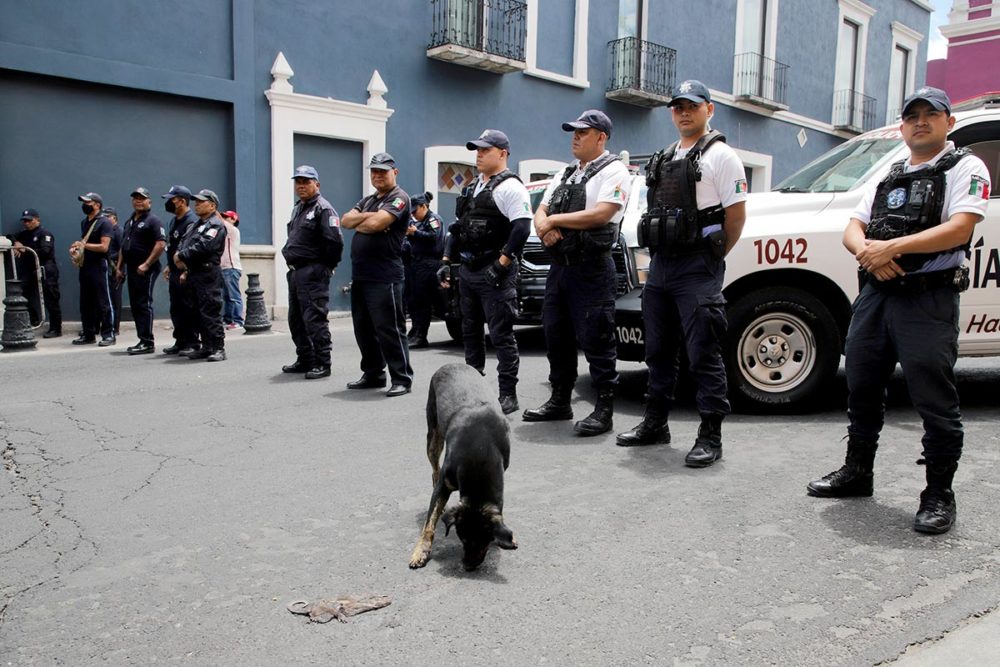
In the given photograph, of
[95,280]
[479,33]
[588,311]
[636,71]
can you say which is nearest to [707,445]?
[588,311]

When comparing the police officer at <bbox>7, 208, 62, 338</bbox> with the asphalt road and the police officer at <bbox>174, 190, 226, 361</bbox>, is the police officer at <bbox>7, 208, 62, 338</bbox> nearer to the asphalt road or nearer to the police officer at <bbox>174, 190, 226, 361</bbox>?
the police officer at <bbox>174, 190, 226, 361</bbox>

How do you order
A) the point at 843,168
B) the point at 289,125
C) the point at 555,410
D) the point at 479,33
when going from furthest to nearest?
the point at 479,33, the point at 289,125, the point at 843,168, the point at 555,410

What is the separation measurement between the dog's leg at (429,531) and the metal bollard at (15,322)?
26.5ft

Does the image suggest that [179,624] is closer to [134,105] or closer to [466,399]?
[466,399]

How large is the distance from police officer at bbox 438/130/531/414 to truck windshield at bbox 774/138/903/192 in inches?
81.3

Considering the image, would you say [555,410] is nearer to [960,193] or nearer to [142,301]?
[960,193]

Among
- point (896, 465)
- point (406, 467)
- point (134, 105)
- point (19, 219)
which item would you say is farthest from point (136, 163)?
point (896, 465)

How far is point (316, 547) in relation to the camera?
11.0ft

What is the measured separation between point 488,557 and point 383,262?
147 inches

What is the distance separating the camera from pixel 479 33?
14664mm

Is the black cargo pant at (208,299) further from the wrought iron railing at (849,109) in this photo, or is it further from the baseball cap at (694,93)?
the wrought iron railing at (849,109)

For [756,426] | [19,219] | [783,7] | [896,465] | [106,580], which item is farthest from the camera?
[783,7]

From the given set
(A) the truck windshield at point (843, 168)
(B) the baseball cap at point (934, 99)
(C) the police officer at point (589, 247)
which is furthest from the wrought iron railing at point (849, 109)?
(B) the baseball cap at point (934, 99)

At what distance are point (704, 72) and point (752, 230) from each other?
609 inches
